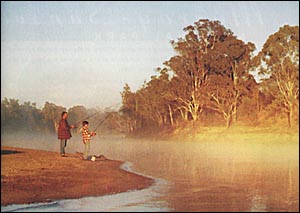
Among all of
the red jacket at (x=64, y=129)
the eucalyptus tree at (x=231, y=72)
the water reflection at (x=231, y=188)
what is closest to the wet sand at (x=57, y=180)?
the red jacket at (x=64, y=129)

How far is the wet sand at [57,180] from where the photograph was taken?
13.1 metres

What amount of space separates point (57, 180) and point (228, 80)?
49.5 m

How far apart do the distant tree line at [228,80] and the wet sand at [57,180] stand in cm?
3916

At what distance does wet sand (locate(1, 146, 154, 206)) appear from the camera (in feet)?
43.1

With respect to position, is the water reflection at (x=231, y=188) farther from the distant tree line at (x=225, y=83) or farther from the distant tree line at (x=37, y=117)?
the distant tree line at (x=37, y=117)

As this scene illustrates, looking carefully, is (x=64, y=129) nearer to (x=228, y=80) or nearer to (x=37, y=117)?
(x=228, y=80)

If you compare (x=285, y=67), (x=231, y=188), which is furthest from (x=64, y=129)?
(x=285, y=67)

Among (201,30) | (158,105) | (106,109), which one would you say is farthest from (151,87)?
(106,109)

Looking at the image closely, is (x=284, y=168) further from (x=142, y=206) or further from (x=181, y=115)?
(x=181, y=115)

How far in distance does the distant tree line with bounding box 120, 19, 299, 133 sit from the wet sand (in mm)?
39159

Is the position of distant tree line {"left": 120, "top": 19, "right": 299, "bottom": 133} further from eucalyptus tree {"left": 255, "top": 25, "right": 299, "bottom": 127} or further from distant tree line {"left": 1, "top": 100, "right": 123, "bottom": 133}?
distant tree line {"left": 1, "top": 100, "right": 123, "bottom": 133}

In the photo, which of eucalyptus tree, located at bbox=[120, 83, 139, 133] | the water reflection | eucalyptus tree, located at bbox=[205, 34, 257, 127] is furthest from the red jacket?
eucalyptus tree, located at bbox=[120, 83, 139, 133]

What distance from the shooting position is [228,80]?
62719 mm

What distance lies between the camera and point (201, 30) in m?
66.2
